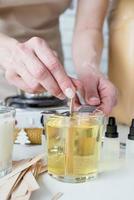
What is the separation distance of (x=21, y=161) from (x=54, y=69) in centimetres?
16

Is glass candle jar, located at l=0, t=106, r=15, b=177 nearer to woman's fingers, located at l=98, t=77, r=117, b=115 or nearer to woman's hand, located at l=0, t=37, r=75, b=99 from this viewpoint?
woman's hand, located at l=0, t=37, r=75, b=99

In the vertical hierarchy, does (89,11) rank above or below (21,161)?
above

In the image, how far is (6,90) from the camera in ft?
3.66

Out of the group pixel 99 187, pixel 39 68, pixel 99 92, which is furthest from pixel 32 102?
pixel 99 187

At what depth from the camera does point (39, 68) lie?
25.9 inches

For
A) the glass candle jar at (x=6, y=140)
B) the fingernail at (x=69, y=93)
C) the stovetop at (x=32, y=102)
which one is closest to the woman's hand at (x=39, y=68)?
the fingernail at (x=69, y=93)

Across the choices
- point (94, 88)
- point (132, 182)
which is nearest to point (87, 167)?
point (132, 182)

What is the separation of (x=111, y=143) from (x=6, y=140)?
20 cm

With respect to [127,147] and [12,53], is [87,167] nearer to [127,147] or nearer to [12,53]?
[127,147]

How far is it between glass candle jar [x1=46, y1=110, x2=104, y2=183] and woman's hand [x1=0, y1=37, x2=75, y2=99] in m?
0.07

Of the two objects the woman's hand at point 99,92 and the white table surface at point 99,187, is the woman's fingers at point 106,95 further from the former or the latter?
the white table surface at point 99,187

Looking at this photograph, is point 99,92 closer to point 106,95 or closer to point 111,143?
point 106,95

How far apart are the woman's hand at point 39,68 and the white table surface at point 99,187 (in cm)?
14

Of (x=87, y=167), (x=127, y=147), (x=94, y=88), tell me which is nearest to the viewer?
(x=87, y=167)
